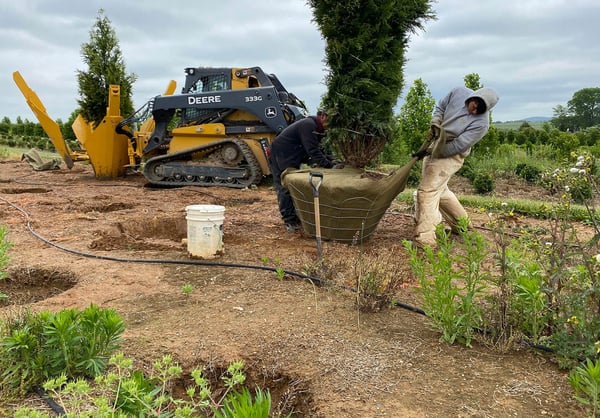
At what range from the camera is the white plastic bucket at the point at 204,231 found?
5.24m

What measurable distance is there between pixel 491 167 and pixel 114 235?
10.1 metres

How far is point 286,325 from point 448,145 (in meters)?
3.29

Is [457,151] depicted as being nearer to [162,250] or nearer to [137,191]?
[162,250]

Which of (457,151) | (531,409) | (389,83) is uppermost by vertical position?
(389,83)

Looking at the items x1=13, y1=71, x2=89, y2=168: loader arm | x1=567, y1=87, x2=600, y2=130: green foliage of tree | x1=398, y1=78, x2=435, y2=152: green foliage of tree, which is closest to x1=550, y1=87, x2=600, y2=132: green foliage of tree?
x1=567, y1=87, x2=600, y2=130: green foliage of tree

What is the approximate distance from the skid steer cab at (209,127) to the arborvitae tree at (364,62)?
5533 mm

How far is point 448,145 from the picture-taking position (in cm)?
580

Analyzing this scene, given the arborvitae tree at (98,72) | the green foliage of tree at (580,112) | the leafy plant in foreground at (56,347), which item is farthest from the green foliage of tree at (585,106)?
the leafy plant in foreground at (56,347)

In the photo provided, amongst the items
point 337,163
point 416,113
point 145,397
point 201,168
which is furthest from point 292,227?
point 416,113

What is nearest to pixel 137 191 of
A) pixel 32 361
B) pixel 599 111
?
pixel 32 361

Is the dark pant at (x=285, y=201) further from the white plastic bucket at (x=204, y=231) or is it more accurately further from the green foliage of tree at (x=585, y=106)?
the green foliage of tree at (x=585, y=106)

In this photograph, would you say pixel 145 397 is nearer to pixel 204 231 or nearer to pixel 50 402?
pixel 50 402

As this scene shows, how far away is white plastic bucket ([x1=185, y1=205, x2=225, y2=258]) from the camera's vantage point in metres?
5.24

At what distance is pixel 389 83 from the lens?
580cm
